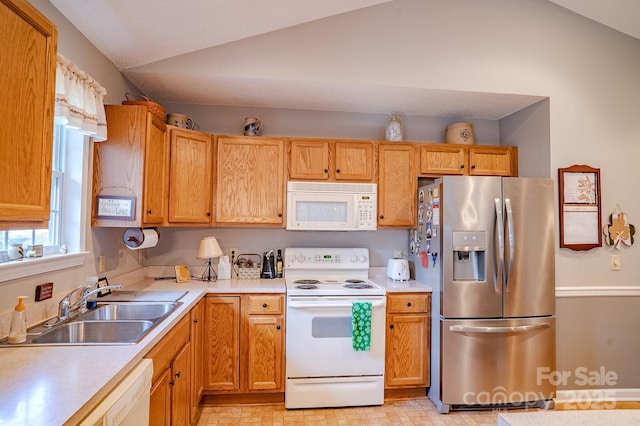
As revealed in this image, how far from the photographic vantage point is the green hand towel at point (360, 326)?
2.54 meters

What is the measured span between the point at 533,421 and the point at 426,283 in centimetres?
202

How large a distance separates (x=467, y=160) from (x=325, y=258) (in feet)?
5.24

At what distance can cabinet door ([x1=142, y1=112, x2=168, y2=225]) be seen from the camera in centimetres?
225

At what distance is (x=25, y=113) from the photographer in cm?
112

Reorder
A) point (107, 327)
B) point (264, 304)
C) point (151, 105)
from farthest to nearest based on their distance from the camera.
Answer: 1. point (264, 304)
2. point (151, 105)
3. point (107, 327)

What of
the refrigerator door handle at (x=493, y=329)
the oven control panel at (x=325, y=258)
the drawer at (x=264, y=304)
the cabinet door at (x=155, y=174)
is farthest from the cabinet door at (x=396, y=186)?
the cabinet door at (x=155, y=174)

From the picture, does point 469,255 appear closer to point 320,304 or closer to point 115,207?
point 320,304

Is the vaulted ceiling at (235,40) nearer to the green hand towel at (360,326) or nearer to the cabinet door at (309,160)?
the cabinet door at (309,160)

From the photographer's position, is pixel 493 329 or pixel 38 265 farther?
pixel 493 329

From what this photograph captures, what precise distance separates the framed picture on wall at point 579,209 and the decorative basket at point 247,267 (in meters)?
2.57

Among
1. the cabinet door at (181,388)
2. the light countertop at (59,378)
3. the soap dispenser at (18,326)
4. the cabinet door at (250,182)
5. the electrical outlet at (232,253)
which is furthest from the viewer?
the electrical outlet at (232,253)

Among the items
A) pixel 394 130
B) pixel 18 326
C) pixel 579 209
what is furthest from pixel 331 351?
pixel 579 209

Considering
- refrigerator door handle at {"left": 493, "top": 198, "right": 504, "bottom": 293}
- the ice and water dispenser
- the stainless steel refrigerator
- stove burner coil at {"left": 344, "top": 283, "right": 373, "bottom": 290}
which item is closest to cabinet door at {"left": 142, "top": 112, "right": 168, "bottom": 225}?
stove burner coil at {"left": 344, "top": 283, "right": 373, "bottom": 290}

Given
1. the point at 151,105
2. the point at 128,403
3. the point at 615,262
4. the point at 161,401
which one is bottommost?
the point at 161,401
